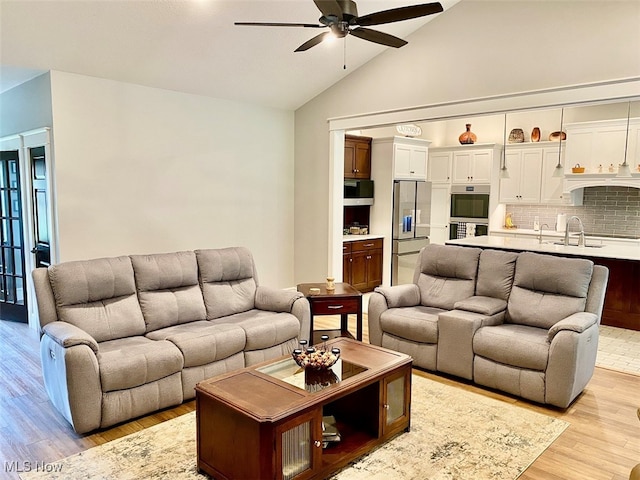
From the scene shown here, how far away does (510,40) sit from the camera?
4.62 m

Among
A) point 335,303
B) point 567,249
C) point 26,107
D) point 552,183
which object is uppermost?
point 26,107

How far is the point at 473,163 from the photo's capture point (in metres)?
8.30

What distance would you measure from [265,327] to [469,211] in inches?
222

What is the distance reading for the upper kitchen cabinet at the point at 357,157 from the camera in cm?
699

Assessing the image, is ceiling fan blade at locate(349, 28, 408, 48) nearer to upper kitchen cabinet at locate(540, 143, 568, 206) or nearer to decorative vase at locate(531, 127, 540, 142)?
upper kitchen cabinet at locate(540, 143, 568, 206)

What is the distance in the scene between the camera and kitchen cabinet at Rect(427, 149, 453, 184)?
8.62m

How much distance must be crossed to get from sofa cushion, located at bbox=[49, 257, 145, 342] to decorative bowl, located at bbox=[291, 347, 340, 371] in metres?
1.60

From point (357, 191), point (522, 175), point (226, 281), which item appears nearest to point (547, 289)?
point (226, 281)

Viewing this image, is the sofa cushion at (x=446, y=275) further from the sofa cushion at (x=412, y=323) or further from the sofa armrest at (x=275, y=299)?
the sofa armrest at (x=275, y=299)

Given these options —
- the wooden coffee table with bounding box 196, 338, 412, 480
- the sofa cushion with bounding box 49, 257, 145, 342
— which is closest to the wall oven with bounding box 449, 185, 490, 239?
the wooden coffee table with bounding box 196, 338, 412, 480

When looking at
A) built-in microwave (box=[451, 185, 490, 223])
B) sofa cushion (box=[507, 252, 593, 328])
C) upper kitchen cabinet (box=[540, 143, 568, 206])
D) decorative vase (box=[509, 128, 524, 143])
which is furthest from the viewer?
built-in microwave (box=[451, 185, 490, 223])

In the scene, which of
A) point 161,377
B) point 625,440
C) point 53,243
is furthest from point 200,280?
point 625,440

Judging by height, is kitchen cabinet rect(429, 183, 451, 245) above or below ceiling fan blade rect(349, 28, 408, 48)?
below

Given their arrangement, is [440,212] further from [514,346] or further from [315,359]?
[315,359]
